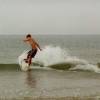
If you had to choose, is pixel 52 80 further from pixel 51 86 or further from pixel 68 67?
pixel 68 67

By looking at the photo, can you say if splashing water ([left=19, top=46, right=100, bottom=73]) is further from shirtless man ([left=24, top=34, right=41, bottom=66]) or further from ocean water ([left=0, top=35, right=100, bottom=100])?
shirtless man ([left=24, top=34, right=41, bottom=66])

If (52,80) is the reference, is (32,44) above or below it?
above

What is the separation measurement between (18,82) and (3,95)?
4090 millimetres

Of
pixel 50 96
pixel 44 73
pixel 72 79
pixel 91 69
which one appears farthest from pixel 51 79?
pixel 50 96

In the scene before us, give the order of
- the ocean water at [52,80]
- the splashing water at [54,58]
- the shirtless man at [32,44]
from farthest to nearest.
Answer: the splashing water at [54,58] < the shirtless man at [32,44] < the ocean water at [52,80]

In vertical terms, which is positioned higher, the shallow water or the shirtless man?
the shirtless man

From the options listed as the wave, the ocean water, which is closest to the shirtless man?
the ocean water

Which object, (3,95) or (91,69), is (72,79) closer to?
(91,69)

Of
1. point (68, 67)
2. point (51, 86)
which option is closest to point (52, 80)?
point (51, 86)

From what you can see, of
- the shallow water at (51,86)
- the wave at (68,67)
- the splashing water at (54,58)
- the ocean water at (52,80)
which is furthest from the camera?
the splashing water at (54,58)

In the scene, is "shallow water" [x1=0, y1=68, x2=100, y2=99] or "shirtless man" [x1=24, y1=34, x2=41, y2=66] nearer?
"shallow water" [x1=0, y1=68, x2=100, y2=99]

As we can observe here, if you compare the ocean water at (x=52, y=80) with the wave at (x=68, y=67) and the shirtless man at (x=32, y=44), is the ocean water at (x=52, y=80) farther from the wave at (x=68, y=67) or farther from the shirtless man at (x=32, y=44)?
the shirtless man at (x=32, y=44)

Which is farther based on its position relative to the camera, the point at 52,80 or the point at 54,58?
the point at 54,58

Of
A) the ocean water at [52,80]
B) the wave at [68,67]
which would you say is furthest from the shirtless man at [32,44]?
the wave at [68,67]
